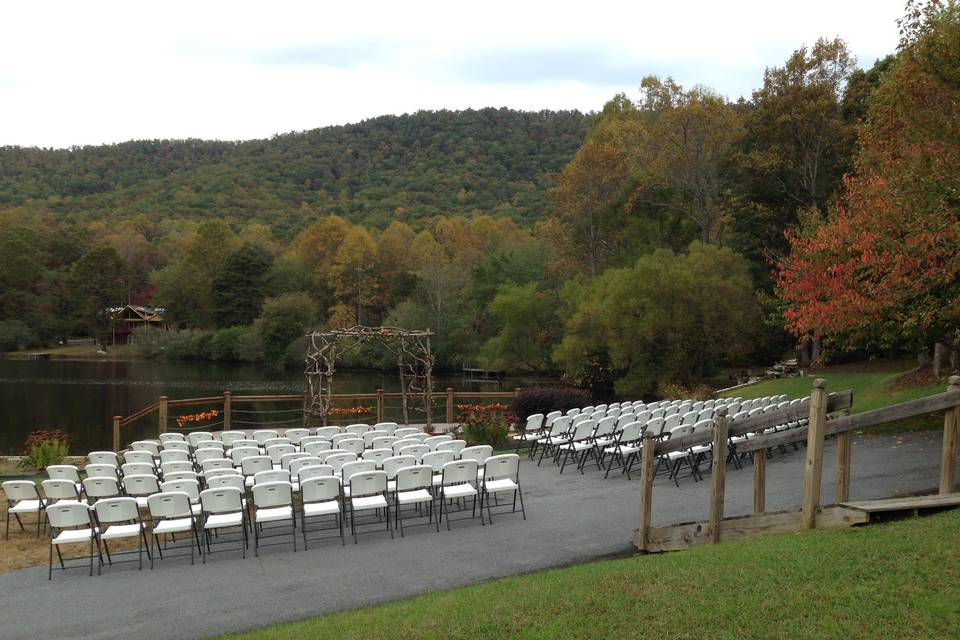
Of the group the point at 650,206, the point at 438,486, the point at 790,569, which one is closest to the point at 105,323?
the point at 650,206

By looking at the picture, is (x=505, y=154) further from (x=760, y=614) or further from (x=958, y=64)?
(x=760, y=614)

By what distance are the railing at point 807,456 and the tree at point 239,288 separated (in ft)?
204

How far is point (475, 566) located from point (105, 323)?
7480 cm

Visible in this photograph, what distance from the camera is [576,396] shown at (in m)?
19.8

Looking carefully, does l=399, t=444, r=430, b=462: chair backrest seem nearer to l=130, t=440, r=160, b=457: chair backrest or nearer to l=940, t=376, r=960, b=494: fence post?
l=130, t=440, r=160, b=457: chair backrest

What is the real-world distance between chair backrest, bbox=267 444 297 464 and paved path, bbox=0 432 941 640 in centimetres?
312

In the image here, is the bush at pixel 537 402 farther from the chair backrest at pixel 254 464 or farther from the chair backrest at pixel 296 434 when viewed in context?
the chair backrest at pixel 254 464

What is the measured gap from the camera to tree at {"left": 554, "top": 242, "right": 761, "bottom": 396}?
32.3m

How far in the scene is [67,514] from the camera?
7980 millimetres

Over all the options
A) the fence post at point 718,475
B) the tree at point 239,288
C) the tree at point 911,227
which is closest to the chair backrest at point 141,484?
the fence post at point 718,475

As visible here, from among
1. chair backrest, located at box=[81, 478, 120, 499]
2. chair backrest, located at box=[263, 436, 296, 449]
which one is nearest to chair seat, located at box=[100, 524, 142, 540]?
chair backrest, located at box=[81, 478, 120, 499]

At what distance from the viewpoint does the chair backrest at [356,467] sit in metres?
9.62

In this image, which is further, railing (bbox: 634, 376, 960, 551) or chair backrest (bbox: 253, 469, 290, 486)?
chair backrest (bbox: 253, 469, 290, 486)

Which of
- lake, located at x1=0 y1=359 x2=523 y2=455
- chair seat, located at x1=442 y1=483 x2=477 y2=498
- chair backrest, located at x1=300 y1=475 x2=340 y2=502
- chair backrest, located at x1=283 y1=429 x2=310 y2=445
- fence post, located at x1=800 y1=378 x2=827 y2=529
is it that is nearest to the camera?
fence post, located at x1=800 y1=378 x2=827 y2=529
